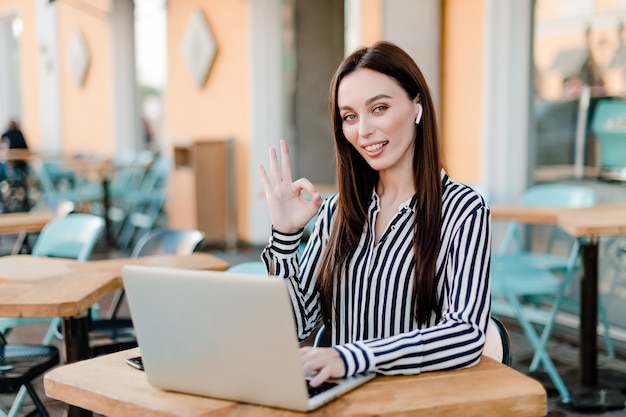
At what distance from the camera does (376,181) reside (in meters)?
1.94

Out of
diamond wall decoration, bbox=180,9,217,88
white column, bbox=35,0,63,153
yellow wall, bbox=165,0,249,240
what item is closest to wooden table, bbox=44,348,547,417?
yellow wall, bbox=165,0,249,240

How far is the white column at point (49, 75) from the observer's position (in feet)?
42.3

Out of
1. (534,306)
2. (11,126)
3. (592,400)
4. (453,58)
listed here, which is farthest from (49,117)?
(592,400)

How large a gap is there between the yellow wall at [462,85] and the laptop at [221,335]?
4.12 metres

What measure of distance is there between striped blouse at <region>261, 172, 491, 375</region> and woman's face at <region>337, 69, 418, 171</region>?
0.13 m

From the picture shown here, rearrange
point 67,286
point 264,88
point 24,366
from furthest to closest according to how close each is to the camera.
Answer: point 264,88, point 24,366, point 67,286

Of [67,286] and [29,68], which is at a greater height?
[29,68]

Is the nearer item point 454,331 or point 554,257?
point 454,331

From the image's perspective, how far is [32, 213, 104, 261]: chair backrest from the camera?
3809mm

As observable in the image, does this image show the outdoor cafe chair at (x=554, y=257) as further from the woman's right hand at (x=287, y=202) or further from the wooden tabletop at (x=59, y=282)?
the woman's right hand at (x=287, y=202)

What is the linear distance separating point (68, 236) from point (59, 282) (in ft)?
3.91

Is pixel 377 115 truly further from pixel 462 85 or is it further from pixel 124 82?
pixel 124 82

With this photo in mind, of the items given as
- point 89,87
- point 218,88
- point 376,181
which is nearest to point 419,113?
point 376,181

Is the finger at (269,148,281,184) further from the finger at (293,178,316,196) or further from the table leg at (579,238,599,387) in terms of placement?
the table leg at (579,238,599,387)
